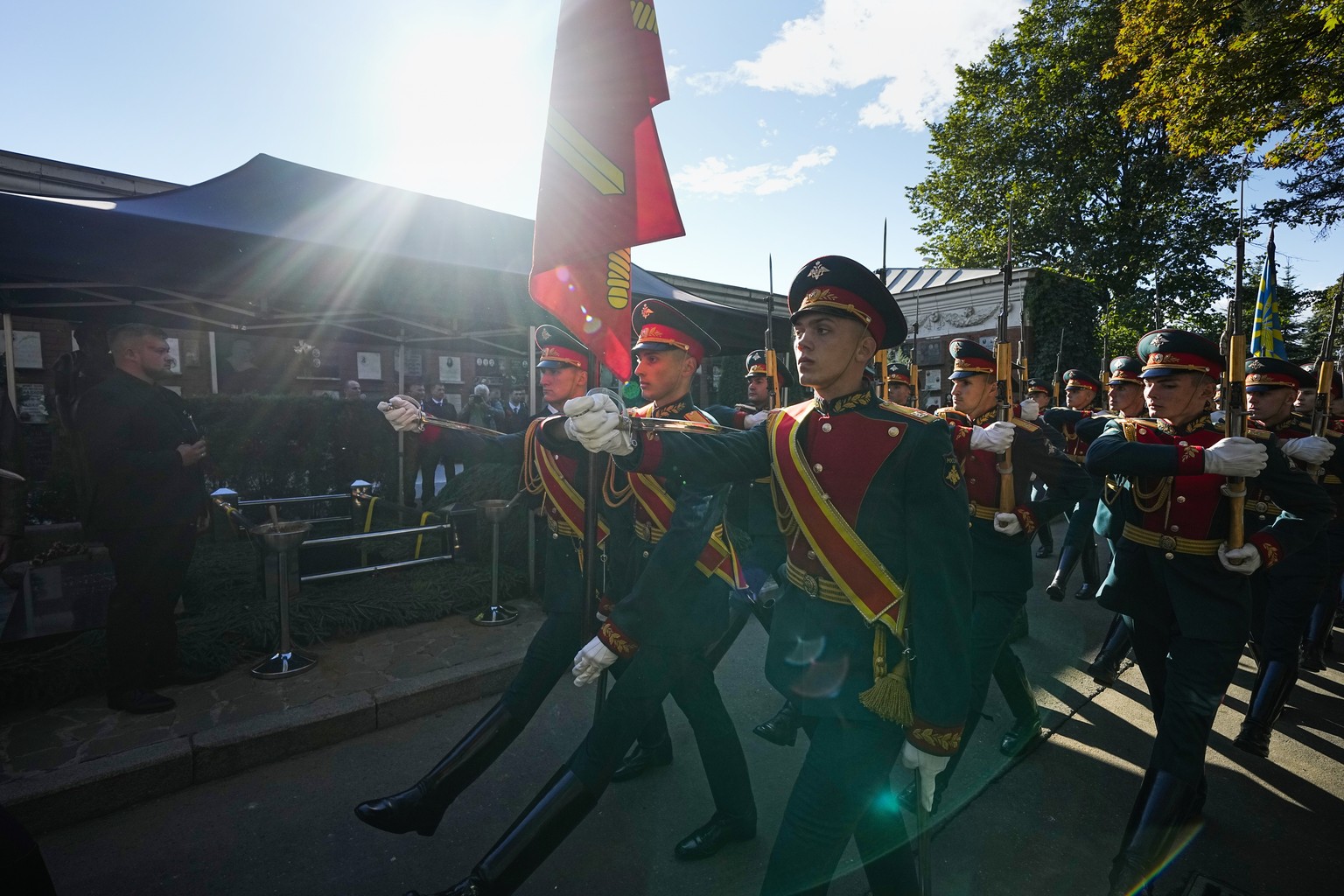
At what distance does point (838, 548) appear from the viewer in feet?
6.48

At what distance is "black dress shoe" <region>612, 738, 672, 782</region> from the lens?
3.38m

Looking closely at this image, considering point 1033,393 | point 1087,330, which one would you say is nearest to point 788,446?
point 1033,393

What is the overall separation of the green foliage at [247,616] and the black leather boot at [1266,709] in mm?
5321

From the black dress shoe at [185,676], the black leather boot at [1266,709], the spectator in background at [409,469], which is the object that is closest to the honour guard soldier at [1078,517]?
the black leather boot at [1266,709]

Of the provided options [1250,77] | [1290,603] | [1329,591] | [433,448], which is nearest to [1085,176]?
[1250,77]

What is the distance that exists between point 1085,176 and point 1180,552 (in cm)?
2448

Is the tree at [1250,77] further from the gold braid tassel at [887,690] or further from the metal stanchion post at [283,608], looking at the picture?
the metal stanchion post at [283,608]

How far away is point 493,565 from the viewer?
562 cm

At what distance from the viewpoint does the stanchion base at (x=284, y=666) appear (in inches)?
171

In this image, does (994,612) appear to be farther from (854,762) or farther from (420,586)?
(420,586)

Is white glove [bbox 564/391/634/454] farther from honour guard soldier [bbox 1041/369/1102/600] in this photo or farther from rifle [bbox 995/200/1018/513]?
honour guard soldier [bbox 1041/369/1102/600]

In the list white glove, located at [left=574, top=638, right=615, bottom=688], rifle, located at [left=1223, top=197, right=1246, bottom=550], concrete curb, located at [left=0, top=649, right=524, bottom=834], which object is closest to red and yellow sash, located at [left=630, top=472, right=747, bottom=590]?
white glove, located at [left=574, top=638, right=615, bottom=688]

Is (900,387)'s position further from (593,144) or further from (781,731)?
(593,144)

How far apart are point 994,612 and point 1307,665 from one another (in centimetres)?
363
